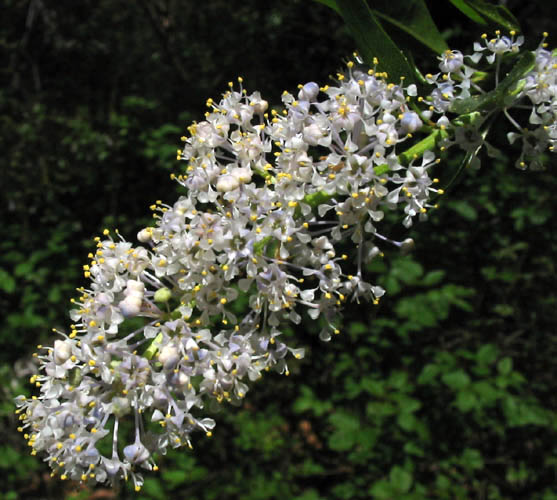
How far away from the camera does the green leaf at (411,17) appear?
1205 millimetres

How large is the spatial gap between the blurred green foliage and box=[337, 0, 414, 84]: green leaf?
4.01 ft

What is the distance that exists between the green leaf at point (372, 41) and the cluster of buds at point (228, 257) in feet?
0.13

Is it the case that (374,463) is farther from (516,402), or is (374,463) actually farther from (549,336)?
(549,336)

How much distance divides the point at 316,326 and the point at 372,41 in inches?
89.6

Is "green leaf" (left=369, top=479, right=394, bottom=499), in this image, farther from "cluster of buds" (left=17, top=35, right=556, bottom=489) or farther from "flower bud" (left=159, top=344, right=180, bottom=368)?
"flower bud" (left=159, top=344, right=180, bottom=368)

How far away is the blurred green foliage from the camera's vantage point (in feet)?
9.43

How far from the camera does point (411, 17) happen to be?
1215 mm

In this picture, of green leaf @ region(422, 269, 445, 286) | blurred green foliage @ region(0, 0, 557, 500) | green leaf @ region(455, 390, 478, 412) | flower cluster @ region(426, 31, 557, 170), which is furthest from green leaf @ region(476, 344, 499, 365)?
flower cluster @ region(426, 31, 557, 170)

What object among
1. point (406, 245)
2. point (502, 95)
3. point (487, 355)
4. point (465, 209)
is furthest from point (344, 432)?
point (502, 95)

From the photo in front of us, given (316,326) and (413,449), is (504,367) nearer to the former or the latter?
(413,449)

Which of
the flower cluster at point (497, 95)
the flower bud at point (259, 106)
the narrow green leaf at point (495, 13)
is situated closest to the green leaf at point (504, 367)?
the flower cluster at point (497, 95)

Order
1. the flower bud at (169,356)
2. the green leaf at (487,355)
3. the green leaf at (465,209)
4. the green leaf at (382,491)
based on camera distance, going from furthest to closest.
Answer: the green leaf at (465,209)
the green leaf at (487,355)
the green leaf at (382,491)
the flower bud at (169,356)

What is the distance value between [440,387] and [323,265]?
87.5 inches

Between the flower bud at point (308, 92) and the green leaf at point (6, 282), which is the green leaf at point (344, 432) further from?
the flower bud at point (308, 92)
